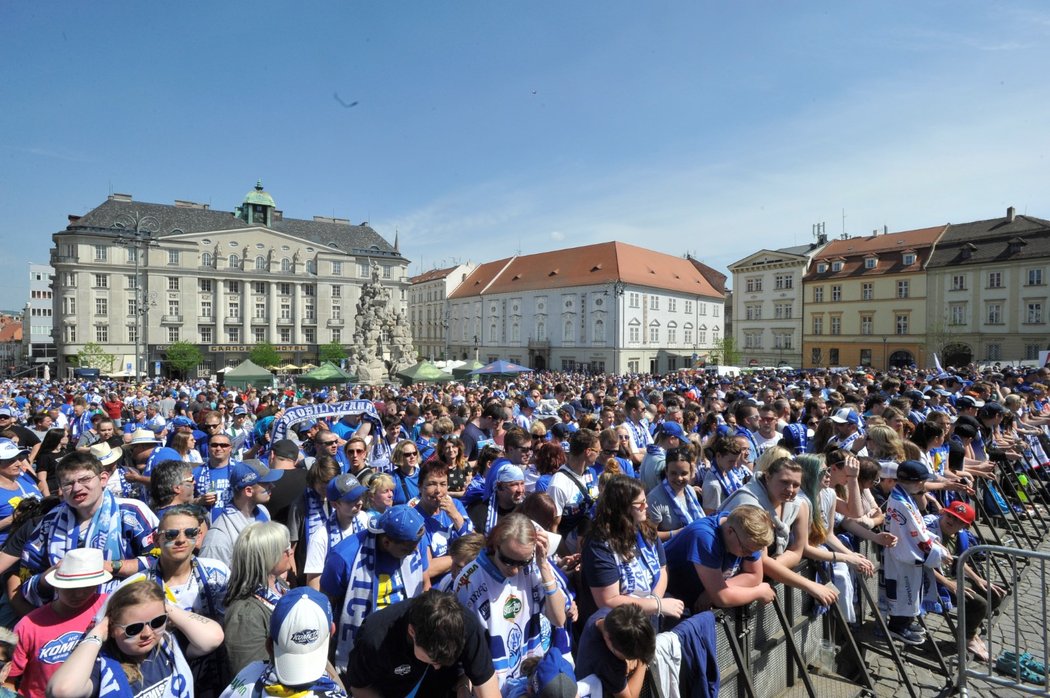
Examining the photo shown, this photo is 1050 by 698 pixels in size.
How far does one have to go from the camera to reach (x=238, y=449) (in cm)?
905

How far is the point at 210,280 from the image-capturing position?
2442 inches

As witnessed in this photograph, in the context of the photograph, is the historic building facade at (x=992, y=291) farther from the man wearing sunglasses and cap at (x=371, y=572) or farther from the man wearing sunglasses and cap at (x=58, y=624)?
the man wearing sunglasses and cap at (x=58, y=624)

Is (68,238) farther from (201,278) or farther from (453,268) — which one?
(453,268)

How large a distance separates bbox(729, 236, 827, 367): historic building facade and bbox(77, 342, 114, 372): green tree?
204ft

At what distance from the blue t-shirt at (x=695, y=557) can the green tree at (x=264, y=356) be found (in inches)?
2418

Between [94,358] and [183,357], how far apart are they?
7.24 m

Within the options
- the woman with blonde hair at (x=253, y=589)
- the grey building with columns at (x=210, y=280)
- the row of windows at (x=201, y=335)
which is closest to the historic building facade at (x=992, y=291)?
the grey building with columns at (x=210, y=280)

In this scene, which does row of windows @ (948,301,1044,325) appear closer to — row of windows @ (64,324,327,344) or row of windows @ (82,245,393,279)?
row of windows @ (82,245,393,279)

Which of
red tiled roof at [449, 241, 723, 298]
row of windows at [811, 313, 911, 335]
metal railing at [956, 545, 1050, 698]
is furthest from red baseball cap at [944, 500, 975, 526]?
row of windows at [811, 313, 911, 335]

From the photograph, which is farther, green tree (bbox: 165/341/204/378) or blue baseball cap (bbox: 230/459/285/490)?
green tree (bbox: 165/341/204/378)

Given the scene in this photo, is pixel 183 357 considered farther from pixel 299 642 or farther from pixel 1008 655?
pixel 1008 655

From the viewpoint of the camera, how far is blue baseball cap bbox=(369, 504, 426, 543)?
3.16 meters

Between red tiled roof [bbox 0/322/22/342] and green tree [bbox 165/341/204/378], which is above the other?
red tiled roof [bbox 0/322/22/342]

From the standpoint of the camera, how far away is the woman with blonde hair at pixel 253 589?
109 inches
